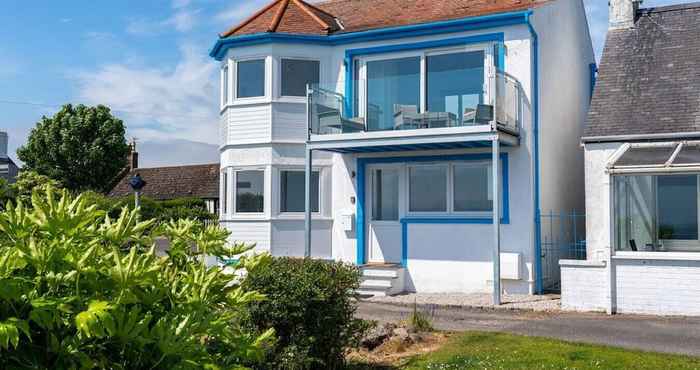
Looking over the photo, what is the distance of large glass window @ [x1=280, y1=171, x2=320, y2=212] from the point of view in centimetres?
1852

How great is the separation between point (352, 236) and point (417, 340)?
Answer: 8.31 metres

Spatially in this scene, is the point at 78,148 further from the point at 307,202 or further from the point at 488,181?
the point at 488,181

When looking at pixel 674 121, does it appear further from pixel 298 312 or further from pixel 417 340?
pixel 298 312

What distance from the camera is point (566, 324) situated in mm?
12148

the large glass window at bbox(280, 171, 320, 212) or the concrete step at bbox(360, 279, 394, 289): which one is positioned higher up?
the large glass window at bbox(280, 171, 320, 212)

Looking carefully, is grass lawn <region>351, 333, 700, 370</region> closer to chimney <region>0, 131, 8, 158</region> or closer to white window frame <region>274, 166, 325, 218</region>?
white window frame <region>274, 166, 325, 218</region>

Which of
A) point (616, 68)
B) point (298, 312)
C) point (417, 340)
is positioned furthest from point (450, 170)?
point (298, 312)

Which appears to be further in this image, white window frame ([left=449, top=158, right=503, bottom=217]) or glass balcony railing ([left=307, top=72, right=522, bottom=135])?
white window frame ([left=449, top=158, right=503, bottom=217])

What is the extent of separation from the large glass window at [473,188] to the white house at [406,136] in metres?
0.03

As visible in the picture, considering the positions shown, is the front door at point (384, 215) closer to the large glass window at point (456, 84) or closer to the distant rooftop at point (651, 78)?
the large glass window at point (456, 84)

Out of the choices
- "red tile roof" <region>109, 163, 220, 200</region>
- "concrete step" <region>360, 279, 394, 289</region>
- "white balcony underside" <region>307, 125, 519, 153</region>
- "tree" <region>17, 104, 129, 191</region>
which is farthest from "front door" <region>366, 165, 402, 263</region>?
"tree" <region>17, 104, 129, 191</region>

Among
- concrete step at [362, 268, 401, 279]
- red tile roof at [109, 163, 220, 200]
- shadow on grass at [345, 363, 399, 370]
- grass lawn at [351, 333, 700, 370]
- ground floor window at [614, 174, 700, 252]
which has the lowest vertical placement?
shadow on grass at [345, 363, 399, 370]

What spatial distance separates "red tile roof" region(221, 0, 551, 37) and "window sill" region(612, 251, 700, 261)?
21.1ft

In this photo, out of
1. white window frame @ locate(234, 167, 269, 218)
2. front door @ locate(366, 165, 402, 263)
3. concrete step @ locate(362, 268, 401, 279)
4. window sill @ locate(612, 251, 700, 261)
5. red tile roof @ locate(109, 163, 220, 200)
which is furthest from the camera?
red tile roof @ locate(109, 163, 220, 200)
